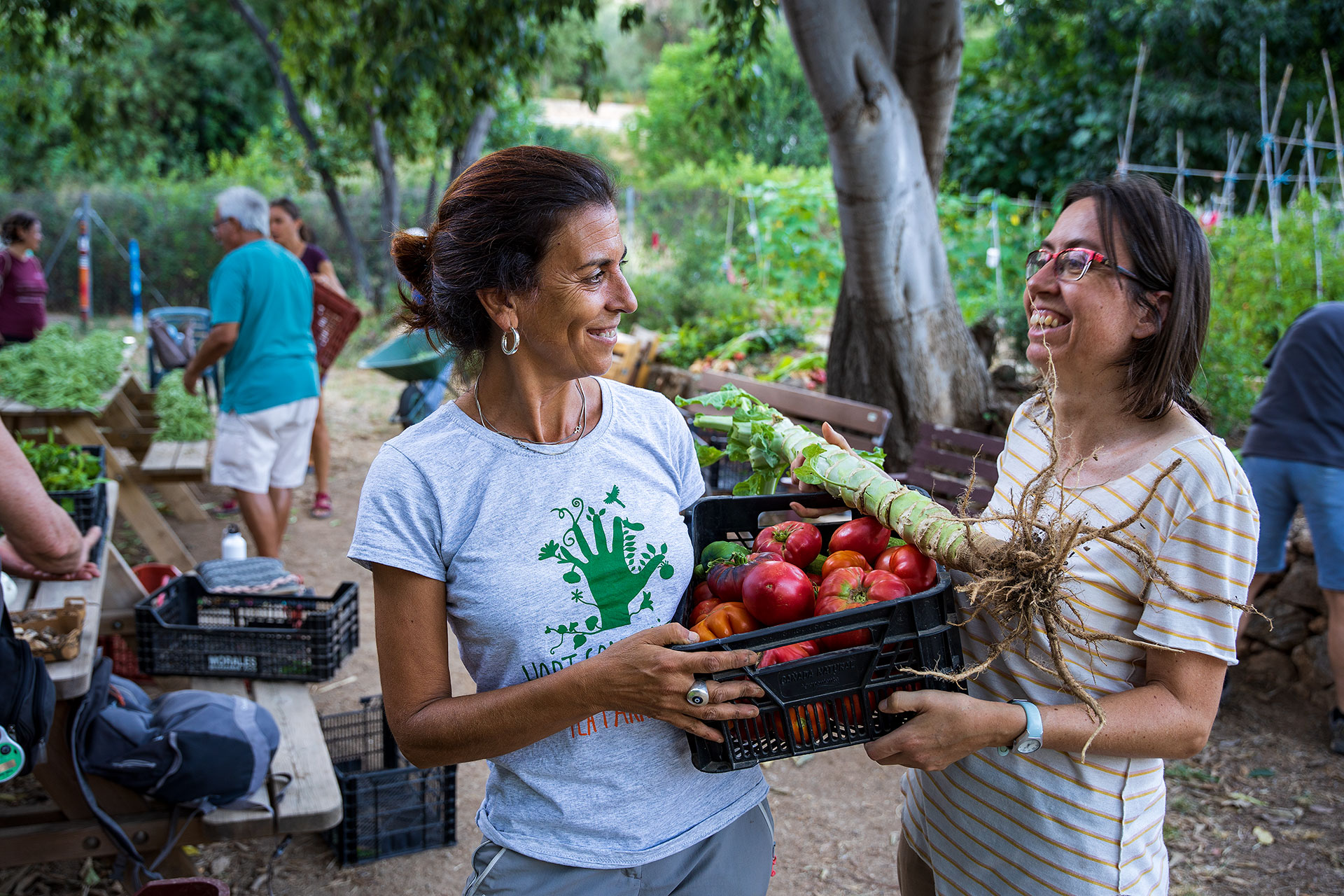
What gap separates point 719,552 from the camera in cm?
189

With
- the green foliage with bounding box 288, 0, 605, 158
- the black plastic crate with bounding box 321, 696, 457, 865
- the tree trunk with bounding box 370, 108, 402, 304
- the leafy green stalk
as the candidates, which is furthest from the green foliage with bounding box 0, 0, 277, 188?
the leafy green stalk

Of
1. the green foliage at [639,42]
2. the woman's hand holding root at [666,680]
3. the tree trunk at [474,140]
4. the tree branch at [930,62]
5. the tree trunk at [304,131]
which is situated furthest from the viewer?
the green foliage at [639,42]

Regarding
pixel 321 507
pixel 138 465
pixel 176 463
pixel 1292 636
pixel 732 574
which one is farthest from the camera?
pixel 321 507

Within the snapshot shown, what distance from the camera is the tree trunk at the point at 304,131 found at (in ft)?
44.4

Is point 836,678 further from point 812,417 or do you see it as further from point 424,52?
point 424,52

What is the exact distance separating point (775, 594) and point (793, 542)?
30cm

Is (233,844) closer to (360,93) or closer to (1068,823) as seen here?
(1068,823)

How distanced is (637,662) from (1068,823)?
2.83ft

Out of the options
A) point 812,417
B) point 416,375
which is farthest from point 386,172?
point 812,417

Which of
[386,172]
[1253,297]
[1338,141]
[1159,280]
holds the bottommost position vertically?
[1253,297]

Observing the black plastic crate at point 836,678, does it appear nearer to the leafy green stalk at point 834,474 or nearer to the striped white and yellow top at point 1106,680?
the leafy green stalk at point 834,474

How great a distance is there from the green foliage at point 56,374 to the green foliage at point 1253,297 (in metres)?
6.66

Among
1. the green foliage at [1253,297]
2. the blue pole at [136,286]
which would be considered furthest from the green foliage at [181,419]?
the blue pole at [136,286]

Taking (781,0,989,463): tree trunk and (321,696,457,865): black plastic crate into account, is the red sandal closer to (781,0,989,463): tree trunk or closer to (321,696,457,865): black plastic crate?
(321,696,457,865): black plastic crate
